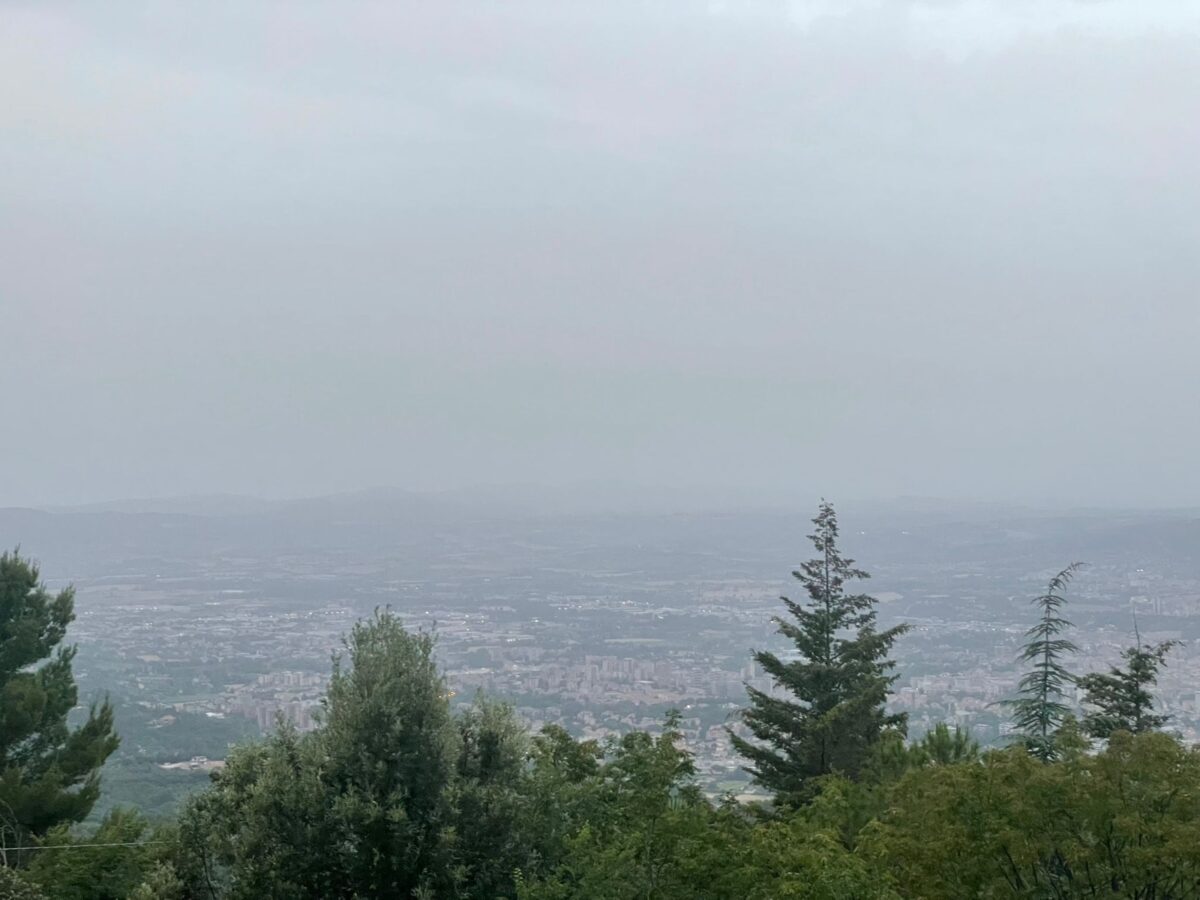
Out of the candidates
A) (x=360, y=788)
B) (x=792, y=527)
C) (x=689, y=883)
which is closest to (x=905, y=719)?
(x=689, y=883)

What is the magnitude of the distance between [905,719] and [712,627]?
35112mm

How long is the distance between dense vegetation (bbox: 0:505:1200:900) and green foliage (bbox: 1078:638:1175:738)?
8.83 m

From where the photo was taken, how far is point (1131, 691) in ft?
62.5

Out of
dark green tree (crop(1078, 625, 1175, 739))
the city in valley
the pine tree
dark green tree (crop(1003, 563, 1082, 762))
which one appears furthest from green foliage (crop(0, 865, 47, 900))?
dark green tree (crop(1078, 625, 1175, 739))

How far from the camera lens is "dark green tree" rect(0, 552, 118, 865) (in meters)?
17.7

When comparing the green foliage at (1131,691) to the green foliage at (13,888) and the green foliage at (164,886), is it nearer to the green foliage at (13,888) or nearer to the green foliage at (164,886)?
the green foliage at (164,886)

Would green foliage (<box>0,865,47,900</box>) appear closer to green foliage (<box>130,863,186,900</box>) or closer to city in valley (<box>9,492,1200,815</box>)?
green foliage (<box>130,863,186,900</box>)

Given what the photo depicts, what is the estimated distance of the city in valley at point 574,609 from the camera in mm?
32500

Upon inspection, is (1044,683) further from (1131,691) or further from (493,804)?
(493,804)

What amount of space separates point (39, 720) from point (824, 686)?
46.5 feet

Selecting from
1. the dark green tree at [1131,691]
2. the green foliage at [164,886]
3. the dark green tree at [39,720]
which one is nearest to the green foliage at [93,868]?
the green foliage at [164,886]

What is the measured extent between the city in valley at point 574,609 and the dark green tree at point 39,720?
3.60 meters

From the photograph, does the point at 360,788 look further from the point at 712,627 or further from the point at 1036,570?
the point at 1036,570

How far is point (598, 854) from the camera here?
9.11 meters
